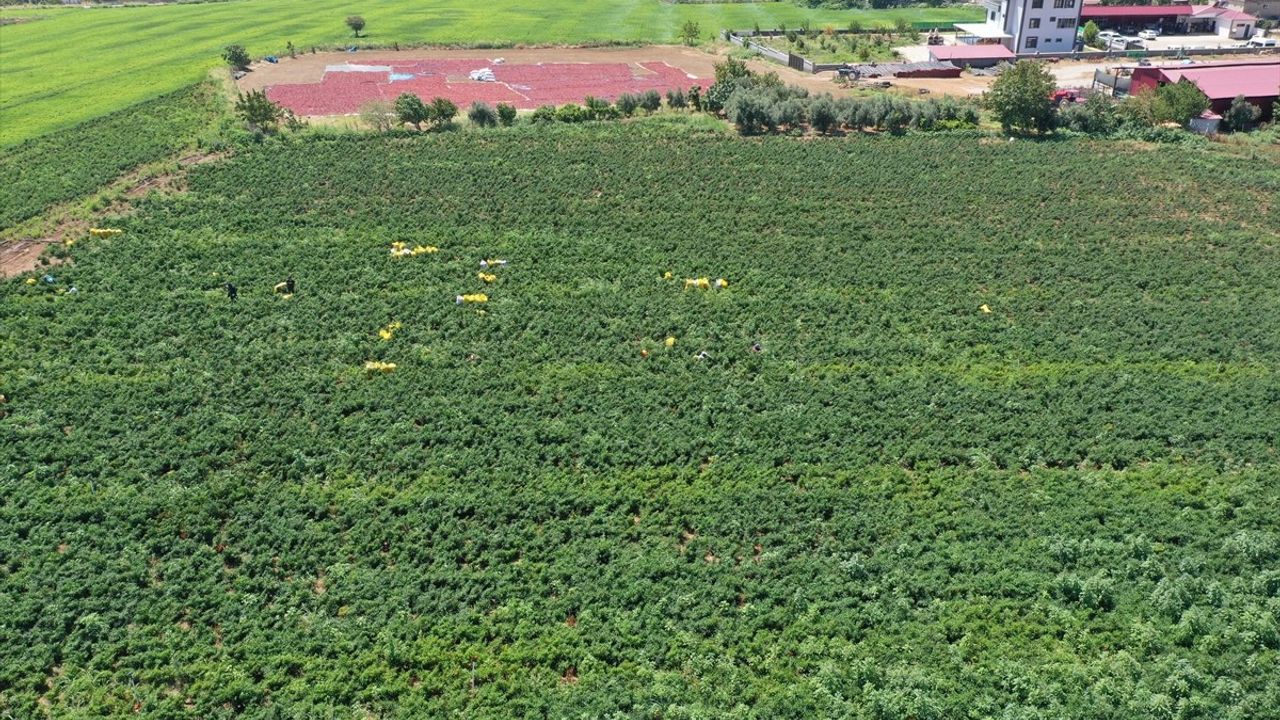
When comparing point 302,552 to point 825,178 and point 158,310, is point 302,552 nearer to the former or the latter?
point 158,310

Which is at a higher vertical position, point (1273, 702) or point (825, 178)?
point (825, 178)

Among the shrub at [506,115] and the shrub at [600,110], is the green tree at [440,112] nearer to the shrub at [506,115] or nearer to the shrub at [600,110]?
the shrub at [506,115]

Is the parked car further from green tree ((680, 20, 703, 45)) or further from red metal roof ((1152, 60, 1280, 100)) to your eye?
green tree ((680, 20, 703, 45))

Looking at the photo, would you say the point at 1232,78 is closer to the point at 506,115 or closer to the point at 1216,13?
the point at 1216,13

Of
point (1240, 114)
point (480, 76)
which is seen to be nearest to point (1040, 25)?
point (1240, 114)

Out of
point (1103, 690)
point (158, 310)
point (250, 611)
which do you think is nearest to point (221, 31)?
point (158, 310)

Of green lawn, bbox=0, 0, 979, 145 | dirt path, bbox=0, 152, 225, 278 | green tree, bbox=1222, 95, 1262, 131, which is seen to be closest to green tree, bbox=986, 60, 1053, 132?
green tree, bbox=1222, 95, 1262, 131
